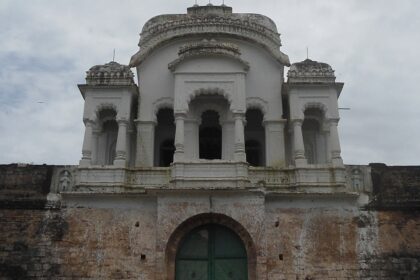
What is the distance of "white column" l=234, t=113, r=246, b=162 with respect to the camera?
13188mm

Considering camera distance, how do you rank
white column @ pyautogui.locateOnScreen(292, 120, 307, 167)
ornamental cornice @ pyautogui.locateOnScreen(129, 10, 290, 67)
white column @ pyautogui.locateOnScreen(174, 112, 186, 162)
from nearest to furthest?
white column @ pyautogui.locateOnScreen(174, 112, 186, 162)
white column @ pyautogui.locateOnScreen(292, 120, 307, 167)
ornamental cornice @ pyautogui.locateOnScreen(129, 10, 290, 67)

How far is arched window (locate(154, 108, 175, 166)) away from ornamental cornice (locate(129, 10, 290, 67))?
5.97 feet

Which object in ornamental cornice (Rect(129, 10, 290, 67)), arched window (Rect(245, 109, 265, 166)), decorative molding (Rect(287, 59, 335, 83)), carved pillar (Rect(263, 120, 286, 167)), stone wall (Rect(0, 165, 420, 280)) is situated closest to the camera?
stone wall (Rect(0, 165, 420, 280))

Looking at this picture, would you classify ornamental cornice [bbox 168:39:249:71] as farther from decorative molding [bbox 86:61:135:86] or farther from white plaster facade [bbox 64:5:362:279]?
decorative molding [bbox 86:61:135:86]

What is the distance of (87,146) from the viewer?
1372cm

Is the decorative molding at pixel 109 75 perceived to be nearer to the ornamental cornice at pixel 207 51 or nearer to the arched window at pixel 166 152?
the ornamental cornice at pixel 207 51

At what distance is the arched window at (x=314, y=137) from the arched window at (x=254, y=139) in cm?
134

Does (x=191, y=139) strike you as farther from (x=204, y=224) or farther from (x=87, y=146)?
(x=87, y=146)

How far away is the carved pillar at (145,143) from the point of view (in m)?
14.1

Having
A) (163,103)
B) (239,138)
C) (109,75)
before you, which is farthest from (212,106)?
(109,75)

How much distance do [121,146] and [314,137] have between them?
5.85 m

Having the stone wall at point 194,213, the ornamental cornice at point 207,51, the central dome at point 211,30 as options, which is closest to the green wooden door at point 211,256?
the stone wall at point 194,213

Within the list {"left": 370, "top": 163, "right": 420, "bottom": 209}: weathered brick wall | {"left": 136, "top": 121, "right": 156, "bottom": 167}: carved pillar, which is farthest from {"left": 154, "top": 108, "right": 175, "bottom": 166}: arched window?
{"left": 370, "top": 163, "right": 420, "bottom": 209}: weathered brick wall

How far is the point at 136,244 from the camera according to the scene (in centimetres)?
1272
